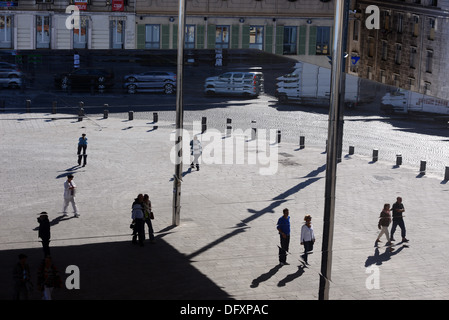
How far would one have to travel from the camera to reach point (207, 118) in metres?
40.4

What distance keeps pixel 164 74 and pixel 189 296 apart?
30.6 metres

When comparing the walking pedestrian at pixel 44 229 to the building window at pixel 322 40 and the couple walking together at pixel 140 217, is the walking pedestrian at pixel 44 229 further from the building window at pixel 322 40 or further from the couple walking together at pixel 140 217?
the building window at pixel 322 40

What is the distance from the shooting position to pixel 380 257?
2070cm

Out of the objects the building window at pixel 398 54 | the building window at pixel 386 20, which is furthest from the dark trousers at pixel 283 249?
the building window at pixel 386 20

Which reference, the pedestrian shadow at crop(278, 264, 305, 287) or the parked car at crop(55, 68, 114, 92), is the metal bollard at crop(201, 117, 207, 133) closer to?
the parked car at crop(55, 68, 114, 92)

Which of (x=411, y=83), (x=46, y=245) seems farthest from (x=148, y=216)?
(x=411, y=83)

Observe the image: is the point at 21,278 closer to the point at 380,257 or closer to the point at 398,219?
the point at 380,257

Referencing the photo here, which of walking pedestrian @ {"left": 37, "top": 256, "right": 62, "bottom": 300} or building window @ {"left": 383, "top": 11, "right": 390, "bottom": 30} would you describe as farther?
building window @ {"left": 383, "top": 11, "right": 390, "bottom": 30}

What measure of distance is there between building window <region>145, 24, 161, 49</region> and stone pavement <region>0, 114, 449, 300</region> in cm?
2000

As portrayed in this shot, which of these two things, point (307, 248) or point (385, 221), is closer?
point (307, 248)

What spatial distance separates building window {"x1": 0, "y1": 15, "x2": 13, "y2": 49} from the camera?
174 feet

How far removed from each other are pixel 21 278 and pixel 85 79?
31.8 metres

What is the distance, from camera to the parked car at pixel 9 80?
4516 centimetres

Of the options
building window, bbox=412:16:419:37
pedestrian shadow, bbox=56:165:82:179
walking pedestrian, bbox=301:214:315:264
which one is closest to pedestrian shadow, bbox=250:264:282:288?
walking pedestrian, bbox=301:214:315:264
